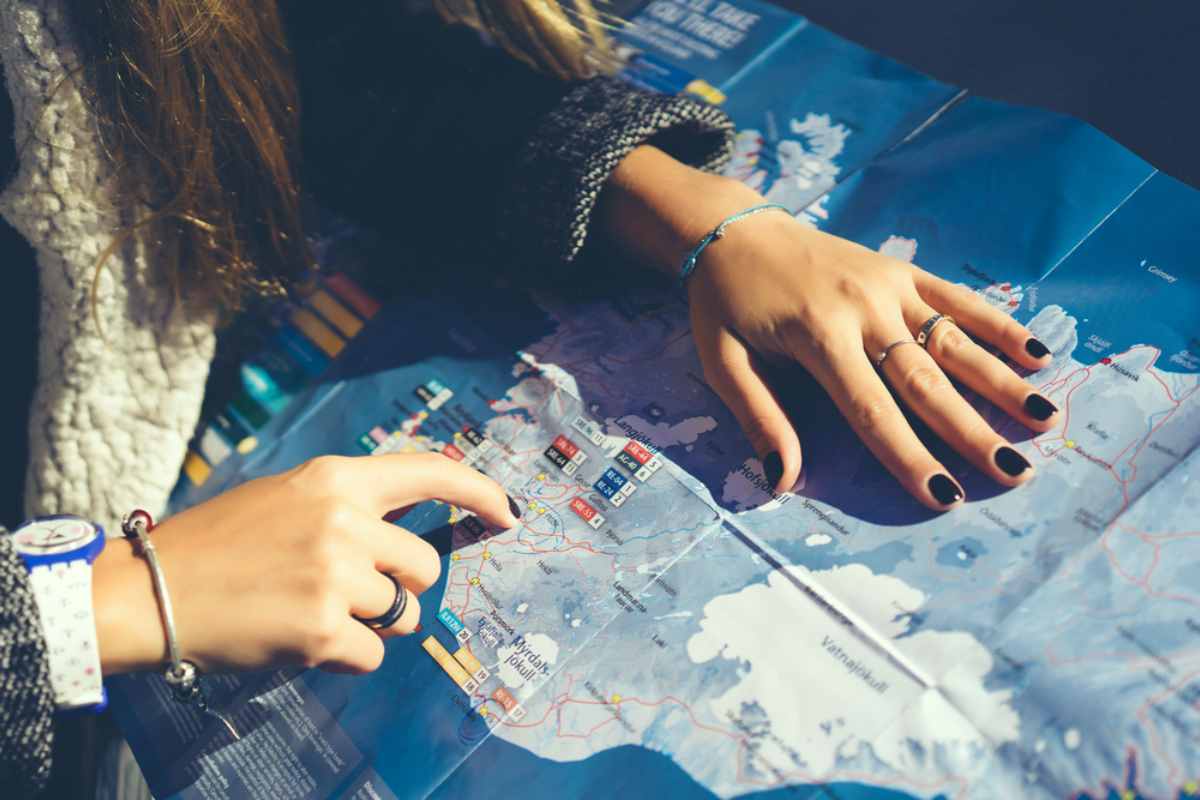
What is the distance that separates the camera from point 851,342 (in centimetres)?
78

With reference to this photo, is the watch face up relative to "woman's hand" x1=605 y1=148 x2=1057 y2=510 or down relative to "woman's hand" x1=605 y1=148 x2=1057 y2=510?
up

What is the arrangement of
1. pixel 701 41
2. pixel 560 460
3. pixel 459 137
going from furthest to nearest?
pixel 701 41 < pixel 459 137 < pixel 560 460

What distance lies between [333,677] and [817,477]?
0.48 metres

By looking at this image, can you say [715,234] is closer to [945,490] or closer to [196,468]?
[945,490]

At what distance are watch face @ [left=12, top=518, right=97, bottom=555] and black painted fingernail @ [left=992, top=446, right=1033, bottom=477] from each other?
0.74 m

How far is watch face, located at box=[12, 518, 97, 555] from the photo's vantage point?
0.71m

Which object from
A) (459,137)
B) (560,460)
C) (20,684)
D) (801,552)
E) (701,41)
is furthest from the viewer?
(701,41)

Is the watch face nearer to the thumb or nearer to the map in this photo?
the map

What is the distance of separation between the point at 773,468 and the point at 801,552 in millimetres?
77

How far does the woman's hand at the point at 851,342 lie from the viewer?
29.1 inches

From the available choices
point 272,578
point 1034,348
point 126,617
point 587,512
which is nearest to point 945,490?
point 1034,348

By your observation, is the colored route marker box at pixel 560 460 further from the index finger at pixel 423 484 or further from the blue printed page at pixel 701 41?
the blue printed page at pixel 701 41

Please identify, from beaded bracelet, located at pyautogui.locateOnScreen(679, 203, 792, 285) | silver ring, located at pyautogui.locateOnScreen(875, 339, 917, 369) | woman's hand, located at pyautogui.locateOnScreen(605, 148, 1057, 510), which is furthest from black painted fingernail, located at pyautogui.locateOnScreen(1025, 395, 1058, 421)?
beaded bracelet, located at pyautogui.locateOnScreen(679, 203, 792, 285)

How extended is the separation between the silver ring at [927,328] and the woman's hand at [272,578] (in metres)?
0.48
